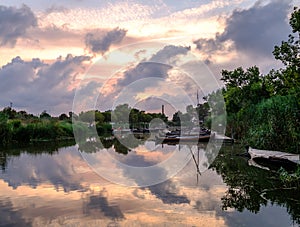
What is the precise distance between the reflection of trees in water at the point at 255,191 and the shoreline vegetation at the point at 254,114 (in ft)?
8.49

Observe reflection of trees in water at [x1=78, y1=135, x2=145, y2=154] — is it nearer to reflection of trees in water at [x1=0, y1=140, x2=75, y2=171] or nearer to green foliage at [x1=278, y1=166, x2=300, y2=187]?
reflection of trees in water at [x1=0, y1=140, x2=75, y2=171]

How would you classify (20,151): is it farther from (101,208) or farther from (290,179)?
(290,179)

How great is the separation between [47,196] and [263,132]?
1006 cm

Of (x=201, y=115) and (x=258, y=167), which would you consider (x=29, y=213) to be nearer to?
(x=258, y=167)

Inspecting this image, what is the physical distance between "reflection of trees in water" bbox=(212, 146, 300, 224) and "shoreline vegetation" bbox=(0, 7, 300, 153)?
259 centimetres

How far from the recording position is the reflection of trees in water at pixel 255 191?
24.4 feet

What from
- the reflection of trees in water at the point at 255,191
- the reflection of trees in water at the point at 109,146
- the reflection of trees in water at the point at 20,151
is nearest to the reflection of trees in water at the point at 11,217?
the reflection of trees in water at the point at 255,191

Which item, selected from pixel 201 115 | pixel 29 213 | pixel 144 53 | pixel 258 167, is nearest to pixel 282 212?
pixel 29 213

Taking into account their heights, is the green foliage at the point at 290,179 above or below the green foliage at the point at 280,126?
below

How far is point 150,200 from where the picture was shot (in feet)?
26.5

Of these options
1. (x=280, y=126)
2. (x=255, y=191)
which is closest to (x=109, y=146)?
(x=280, y=126)

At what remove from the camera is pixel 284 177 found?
9398 millimetres

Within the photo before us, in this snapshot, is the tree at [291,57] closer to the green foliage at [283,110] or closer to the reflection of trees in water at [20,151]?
the green foliage at [283,110]

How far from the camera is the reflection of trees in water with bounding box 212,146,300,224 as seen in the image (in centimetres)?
745
